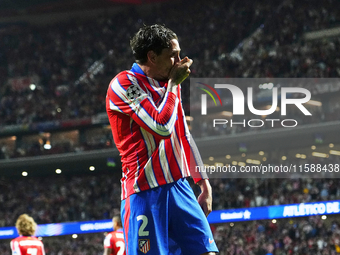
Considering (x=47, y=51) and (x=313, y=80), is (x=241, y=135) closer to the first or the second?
(x=313, y=80)

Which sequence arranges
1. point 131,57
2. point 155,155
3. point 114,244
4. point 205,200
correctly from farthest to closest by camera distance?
point 131,57 < point 114,244 < point 205,200 < point 155,155

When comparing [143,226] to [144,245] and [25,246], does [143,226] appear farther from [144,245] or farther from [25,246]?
[25,246]

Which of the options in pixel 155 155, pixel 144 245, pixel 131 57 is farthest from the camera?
pixel 131 57

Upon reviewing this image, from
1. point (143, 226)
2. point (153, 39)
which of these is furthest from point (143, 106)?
point (143, 226)

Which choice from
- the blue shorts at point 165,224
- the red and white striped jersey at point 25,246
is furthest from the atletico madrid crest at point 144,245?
the red and white striped jersey at point 25,246

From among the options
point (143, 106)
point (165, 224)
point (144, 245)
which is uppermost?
point (143, 106)

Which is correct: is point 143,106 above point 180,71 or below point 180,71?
below

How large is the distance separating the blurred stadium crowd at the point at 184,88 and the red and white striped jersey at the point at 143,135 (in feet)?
49.3

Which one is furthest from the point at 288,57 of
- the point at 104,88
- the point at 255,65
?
the point at 104,88

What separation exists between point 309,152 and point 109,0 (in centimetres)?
1790

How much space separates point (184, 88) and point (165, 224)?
72.2ft

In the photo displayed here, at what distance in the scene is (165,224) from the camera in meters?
2.57

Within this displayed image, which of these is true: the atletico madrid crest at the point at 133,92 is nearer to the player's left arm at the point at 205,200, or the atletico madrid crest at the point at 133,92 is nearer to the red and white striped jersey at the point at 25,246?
the player's left arm at the point at 205,200

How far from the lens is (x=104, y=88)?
27688 mm
